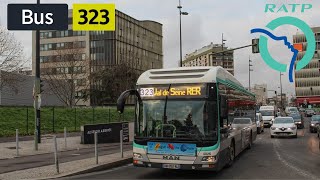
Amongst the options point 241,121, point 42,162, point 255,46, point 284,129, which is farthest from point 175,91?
point 284,129

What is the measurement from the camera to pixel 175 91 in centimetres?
1177

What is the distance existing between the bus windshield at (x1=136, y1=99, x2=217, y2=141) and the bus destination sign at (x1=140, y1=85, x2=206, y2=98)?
0.58 ft

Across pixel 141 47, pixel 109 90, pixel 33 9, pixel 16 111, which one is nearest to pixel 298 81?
pixel 141 47

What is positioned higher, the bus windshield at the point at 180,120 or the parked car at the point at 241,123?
the bus windshield at the point at 180,120

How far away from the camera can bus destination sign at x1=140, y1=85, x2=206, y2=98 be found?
1159 centimetres

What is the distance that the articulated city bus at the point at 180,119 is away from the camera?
11.2 m

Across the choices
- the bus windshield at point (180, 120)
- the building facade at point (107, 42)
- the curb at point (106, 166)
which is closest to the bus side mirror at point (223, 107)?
the bus windshield at point (180, 120)

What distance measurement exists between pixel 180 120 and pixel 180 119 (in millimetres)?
27

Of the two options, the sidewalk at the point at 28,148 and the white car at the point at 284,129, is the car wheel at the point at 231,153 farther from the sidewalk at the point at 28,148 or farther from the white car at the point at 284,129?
the white car at the point at 284,129

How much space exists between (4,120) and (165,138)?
2360 cm

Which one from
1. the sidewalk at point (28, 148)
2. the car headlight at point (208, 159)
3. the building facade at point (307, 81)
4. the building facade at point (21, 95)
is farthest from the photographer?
the building facade at point (307, 81)

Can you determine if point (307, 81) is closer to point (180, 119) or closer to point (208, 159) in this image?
point (180, 119)

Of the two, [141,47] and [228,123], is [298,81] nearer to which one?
[141,47]

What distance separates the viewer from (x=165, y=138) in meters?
11.4
